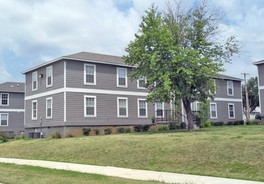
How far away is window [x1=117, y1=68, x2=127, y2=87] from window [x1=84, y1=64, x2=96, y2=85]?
103 inches

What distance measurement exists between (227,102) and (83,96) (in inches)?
746

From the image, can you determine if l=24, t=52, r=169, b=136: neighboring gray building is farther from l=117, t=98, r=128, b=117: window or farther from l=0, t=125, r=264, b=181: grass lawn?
l=0, t=125, r=264, b=181: grass lawn

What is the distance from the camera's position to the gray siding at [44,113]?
30.3 metres

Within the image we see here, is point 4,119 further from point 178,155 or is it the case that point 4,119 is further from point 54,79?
point 178,155

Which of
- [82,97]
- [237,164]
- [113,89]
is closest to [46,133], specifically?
[82,97]

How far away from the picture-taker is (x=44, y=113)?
108 feet

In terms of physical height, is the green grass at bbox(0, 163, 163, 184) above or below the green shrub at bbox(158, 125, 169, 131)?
below

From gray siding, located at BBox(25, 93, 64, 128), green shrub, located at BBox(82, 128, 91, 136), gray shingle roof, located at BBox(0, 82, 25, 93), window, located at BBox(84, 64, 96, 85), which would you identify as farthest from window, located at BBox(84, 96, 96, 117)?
gray shingle roof, located at BBox(0, 82, 25, 93)

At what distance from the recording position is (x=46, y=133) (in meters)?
32.2

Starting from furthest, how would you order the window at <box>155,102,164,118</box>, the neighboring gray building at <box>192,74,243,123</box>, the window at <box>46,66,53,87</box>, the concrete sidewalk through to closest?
the neighboring gray building at <box>192,74,243,123</box>, the window at <box>155,102,164,118</box>, the window at <box>46,66,53,87</box>, the concrete sidewalk

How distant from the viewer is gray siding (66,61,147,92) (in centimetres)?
3055

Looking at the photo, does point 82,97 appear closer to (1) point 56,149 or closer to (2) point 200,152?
(1) point 56,149

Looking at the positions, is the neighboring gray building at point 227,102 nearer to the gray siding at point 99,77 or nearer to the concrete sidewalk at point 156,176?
the gray siding at point 99,77

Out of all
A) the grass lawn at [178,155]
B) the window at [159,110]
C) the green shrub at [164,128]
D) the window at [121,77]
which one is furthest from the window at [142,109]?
the grass lawn at [178,155]
